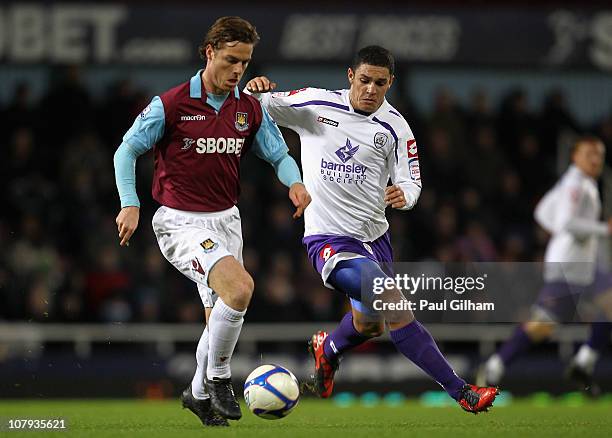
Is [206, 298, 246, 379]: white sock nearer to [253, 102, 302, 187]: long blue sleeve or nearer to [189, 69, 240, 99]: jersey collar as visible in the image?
[253, 102, 302, 187]: long blue sleeve

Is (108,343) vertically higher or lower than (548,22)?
lower

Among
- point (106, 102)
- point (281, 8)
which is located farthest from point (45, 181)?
point (281, 8)

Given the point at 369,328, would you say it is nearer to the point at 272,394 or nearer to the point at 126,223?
the point at 272,394

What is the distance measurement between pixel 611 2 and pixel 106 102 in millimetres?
5839

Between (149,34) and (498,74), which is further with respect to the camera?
(498,74)

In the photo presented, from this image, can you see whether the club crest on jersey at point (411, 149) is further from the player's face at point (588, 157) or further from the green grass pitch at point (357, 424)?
the player's face at point (588, 157)

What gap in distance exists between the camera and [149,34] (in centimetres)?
1291

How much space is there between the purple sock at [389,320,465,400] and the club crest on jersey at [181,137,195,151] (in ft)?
5.35

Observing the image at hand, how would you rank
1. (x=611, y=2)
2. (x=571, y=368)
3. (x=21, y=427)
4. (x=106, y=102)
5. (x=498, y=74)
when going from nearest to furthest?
1. (x=21, y=427)
2. (x=571, y=368)
3. (x=611, y=2)
4. (x=106, y=102)
5. (x=498, y=74)

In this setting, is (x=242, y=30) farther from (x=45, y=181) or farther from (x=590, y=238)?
(x=45, y=181)

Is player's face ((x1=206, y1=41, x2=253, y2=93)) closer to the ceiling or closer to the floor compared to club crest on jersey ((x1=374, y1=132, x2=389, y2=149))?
closer to the ceiling

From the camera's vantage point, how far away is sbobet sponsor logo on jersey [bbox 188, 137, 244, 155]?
23.7 ft

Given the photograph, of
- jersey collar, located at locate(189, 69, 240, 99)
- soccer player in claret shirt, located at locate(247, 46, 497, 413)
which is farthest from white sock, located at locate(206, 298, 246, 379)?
jersey collar, located at locate(189, 69, 240, 99)

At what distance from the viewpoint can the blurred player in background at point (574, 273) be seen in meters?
11.2
